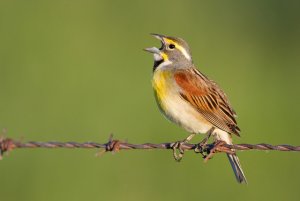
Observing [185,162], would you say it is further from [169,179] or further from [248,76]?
[248,76]

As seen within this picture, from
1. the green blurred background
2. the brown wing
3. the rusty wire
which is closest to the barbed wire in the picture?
the rusty wire

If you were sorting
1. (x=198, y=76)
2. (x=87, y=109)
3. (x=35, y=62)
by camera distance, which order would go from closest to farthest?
Answer: 1. (x=198, y=76)
2. (x=87, y=109)
3. (x=35, y=62)

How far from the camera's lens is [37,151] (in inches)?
466

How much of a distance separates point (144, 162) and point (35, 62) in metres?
3.02

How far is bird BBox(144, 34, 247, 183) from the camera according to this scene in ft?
31.4

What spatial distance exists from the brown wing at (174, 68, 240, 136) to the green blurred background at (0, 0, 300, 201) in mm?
1814

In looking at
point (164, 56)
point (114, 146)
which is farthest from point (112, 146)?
point (164, 56)

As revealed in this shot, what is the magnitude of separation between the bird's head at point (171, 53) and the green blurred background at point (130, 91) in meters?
1.82

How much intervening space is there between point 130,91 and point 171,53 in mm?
3488

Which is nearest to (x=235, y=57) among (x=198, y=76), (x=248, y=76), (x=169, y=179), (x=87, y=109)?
(x=248, y=76)

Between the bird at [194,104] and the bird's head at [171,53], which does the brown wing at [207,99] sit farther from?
the bird's head at [171,53]

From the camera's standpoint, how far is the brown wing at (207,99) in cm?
961

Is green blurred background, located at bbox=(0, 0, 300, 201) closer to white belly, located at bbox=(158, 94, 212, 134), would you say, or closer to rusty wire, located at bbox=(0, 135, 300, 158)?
white belly, located at bbox=(158, 94, 212, 134)

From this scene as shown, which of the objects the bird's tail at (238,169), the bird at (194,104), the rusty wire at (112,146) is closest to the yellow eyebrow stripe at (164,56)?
the bird at (194,104)
